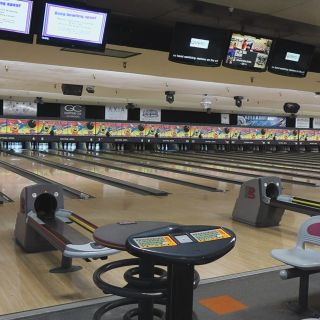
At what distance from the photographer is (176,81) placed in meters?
8.96

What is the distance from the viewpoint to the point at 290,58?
16.7ft

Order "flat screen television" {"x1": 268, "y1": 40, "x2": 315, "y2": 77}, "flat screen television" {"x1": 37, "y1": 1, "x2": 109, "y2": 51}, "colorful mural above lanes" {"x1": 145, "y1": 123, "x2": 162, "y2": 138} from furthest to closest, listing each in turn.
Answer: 1. "colorful mural above lanes" {"x1": 145, "y1": 123, "x2": 162, "y2": 138}
2. "flat screen television" {"x1": 268, "y1": 40, "x2": 315, "y2": 77}
3. "flat screen television" {"x1": 37, "y1": 1, "x2": 109, "y2": 51}

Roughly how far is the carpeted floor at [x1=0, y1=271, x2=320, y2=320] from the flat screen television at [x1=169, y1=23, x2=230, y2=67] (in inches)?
91.0

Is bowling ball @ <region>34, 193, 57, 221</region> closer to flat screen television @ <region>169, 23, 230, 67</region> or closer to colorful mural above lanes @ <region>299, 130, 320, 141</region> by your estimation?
flat screen television @ <region>169, 23, 230, 67</region>

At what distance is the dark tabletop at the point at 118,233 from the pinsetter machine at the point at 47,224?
0.95m

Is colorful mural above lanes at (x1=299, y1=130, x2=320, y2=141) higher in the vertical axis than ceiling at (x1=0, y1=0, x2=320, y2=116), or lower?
lower

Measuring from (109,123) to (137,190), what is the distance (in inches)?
348

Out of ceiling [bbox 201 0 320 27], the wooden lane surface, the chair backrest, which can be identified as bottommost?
the wooden lane surface

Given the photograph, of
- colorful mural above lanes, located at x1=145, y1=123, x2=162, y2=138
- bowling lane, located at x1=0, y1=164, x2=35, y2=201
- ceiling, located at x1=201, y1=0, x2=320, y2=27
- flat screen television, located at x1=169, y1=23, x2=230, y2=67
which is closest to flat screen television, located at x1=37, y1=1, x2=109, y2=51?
flat screen television, located at x1=169, y1=23, x2=230, y2=67

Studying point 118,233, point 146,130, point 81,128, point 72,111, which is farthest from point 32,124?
point 118,233

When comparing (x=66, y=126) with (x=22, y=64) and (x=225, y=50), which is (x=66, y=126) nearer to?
(x=22, y=64)

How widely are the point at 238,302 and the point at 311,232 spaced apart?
1.85ft

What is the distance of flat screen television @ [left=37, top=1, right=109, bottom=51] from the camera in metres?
3.69

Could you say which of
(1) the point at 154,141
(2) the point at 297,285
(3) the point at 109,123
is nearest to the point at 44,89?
(3) the point at 109,123
